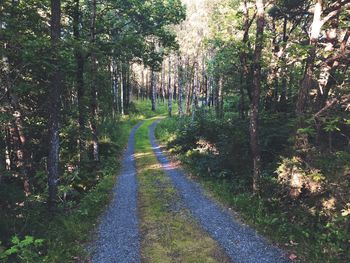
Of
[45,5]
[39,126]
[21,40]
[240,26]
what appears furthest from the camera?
[240,26]

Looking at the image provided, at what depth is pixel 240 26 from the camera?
56.7 ft

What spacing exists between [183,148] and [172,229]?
1283 centimetres

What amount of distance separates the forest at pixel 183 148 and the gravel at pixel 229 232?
18 centimetres

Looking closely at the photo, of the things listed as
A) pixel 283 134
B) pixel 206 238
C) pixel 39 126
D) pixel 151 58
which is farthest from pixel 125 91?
pixel 206 238

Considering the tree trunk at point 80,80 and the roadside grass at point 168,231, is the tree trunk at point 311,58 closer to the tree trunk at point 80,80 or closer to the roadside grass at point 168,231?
the roadside grass at point 168,231

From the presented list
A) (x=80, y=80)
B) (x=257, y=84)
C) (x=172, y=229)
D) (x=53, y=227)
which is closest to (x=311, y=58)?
(x=257, y=84)

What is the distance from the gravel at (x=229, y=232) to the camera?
8.52 metres

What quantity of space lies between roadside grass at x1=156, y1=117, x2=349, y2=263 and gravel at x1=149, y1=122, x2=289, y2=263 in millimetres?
A: 386

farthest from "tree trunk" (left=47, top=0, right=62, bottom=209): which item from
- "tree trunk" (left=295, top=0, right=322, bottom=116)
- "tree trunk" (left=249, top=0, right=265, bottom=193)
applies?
"tree trunk" (left=295, top=0, right=322, bottom=116)

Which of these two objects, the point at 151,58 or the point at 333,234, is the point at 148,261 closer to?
the point at 333,234

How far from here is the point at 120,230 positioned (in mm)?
10477

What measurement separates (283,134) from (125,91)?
38.7m

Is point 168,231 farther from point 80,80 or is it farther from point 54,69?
point 80,80

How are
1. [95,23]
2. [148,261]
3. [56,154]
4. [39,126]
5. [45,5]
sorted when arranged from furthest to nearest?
[95,23]
[39,126]
[45,5]
[56,154]
[148,261]
